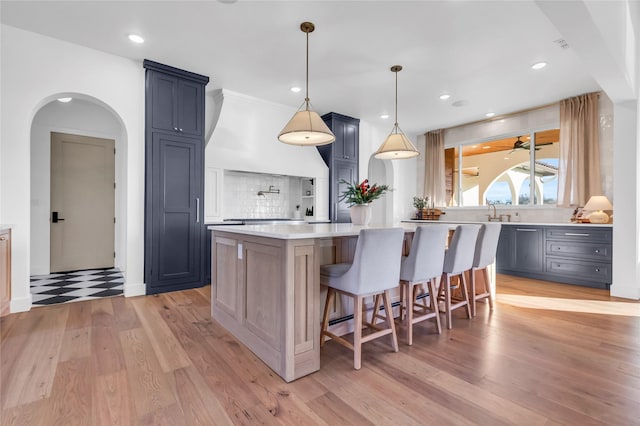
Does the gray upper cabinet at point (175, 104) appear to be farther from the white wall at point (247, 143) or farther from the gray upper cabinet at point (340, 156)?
the gray upper cabinet at point (340, 156)

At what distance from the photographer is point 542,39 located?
125 inches

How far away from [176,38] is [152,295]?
2858 mm

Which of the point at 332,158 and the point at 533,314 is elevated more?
the point at 332,158

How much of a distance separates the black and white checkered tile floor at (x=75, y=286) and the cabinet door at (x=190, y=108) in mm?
2216

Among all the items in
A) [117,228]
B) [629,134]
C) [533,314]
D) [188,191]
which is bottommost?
[533,314]

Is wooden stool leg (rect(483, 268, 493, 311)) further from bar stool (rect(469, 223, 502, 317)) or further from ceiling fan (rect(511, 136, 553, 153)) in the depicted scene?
ceiling fan (rect(511, 136, 553, 153))

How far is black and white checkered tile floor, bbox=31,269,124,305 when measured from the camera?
357 centimetres

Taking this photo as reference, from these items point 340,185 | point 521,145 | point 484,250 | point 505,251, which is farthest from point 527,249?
point 340,185

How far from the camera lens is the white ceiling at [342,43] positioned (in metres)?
2.77

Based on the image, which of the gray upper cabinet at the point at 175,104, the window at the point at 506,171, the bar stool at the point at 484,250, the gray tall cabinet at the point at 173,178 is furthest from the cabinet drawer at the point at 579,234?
the gray upper cabinet at the point at 175,104

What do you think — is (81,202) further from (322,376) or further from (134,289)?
(322,376)

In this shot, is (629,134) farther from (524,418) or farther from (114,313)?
(114,313)

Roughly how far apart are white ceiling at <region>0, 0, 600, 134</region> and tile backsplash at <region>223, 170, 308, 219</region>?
138 cm

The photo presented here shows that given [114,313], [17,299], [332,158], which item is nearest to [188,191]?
[114,313]
